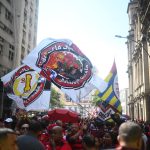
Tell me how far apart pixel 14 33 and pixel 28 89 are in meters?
29.6

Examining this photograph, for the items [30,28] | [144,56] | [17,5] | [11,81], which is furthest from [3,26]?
[11,81]

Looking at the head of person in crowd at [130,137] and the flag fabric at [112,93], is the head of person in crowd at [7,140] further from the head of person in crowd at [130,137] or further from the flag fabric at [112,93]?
the flag fabric at [112,93]

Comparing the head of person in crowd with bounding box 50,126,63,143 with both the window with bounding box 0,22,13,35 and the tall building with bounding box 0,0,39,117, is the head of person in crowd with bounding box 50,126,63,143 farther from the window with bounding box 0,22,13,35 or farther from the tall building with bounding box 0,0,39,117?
the window with bounding box 0,22,13,35

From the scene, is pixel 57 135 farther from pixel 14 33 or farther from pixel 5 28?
pixel 14 33

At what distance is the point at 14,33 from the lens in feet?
137

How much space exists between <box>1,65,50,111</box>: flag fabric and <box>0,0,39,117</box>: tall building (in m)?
19.9

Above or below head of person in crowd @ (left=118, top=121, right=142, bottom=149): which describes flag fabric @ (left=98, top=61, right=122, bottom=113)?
above

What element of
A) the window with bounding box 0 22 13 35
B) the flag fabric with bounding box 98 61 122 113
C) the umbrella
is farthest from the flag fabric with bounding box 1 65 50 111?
the window with bounding box 0 22 13 35

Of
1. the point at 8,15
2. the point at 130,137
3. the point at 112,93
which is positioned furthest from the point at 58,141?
the point at 8,15

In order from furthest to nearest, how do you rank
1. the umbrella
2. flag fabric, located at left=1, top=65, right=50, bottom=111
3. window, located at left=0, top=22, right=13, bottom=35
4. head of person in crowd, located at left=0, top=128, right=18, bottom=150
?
window, located at left=0, top=22, right=13, bottom=35
the umbrella
flag fabric, located at left=1, top=65, right=50, bottom=111
head of person in crowd, located at left=0, top=128, right=18, bottom=150

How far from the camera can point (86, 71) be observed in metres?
12.4

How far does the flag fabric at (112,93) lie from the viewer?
14434 millimetres

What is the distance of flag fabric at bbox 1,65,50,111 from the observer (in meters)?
12.7

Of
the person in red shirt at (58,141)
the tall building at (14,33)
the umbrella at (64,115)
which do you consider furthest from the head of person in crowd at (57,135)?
the tall building at (14,33)
